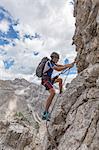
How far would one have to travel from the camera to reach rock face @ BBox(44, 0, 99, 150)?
15047 mm

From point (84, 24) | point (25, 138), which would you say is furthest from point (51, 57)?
point (25, 138)

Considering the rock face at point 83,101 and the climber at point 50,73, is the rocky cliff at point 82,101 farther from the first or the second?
the climber at point 50,73

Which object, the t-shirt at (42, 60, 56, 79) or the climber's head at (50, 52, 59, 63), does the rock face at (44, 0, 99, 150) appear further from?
the climber's head at (50, 52, 59, 63)

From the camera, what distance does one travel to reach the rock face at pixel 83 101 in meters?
15.0

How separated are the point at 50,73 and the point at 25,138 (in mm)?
46876

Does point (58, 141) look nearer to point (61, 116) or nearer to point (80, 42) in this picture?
point (61, 116)

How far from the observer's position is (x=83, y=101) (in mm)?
16969

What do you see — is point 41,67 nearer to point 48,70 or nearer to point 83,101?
point 48,70

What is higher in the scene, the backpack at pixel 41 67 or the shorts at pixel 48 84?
the backpack at pixel 41 67

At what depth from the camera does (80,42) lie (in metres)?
22.9

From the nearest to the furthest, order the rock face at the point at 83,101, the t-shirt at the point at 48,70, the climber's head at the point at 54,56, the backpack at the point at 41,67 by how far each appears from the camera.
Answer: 1. the rock face at the point at 83,101
2. the t-shirt at the point at 48,70
3. the backpack at the point at 41,67
4. the climber's head at the point at 54,56

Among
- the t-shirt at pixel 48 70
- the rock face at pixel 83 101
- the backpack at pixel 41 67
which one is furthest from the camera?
the backpack at pixel 41 67

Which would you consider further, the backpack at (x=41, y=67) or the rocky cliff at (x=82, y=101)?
the backpack at (x=41, y=67)

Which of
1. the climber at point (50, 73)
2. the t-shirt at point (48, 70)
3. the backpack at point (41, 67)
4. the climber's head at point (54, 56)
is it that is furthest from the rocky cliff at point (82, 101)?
the backpack at point (41, 67)
